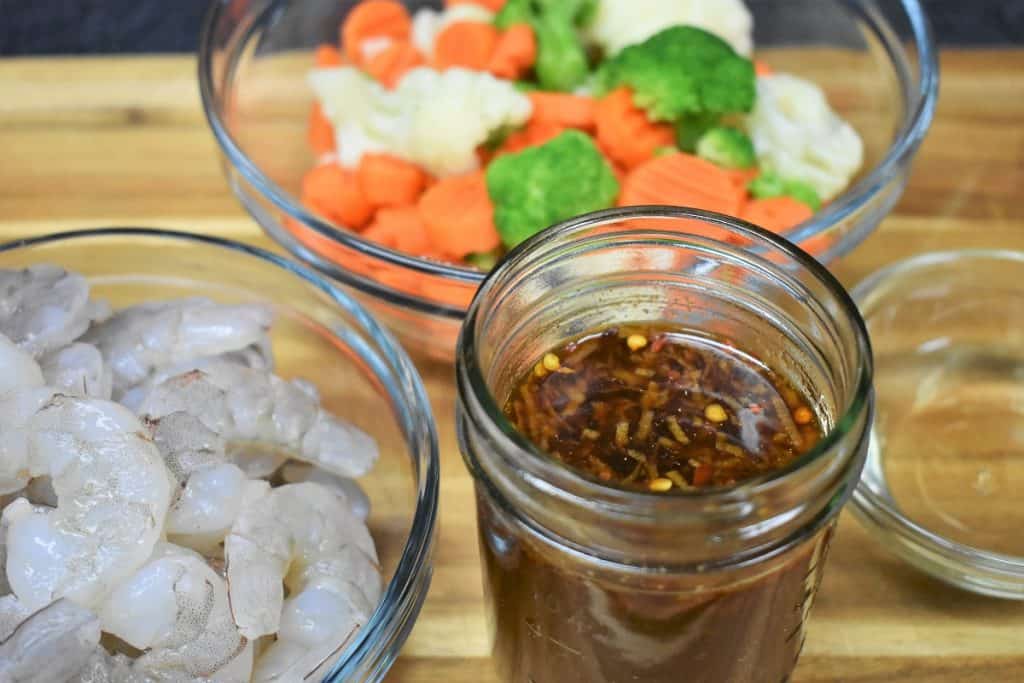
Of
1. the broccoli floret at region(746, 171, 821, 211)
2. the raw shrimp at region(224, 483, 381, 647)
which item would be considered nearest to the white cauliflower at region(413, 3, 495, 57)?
the broccoli floret at region(746, 171, 821, 211)

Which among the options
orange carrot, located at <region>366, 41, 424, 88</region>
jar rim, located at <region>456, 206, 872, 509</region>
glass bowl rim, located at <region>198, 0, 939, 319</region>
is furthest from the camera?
orange carrot, located at <region>366, 41, 424, 88</region>

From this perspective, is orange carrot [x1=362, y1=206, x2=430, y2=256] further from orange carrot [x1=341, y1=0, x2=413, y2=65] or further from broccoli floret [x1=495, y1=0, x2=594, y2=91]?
orange carrot [x1=341, y1=0, x2=413, y2=65]

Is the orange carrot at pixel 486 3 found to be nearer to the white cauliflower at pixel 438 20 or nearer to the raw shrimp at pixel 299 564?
the white cauliflower at pixel 438 20

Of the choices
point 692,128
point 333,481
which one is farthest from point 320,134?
point 333,481

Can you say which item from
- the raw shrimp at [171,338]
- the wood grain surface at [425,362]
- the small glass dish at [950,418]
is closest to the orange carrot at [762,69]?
the wood grain surface at [425,362]

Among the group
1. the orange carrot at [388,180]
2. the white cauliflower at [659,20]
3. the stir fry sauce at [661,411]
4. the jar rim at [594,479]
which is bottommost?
the orange carrot at [388,180]

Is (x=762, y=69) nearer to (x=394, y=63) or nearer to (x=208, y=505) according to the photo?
(x=394, y=63)
